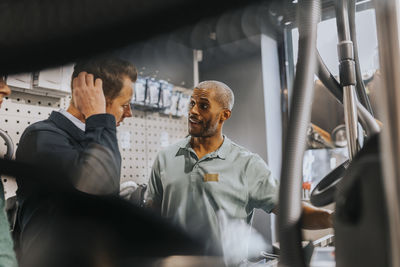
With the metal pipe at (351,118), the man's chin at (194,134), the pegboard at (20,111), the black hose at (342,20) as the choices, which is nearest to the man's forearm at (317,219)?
the metal pipe at (351,118)

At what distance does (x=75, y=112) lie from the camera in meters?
0.48

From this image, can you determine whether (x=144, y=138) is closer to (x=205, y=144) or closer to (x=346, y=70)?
(x=205, y=144)

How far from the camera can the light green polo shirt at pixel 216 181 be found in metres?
0.61

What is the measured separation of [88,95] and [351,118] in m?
0.37

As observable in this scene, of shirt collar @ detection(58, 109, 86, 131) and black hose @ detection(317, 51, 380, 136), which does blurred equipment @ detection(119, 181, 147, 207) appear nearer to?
shirt collar @ detection(58, 109, 86, 131)

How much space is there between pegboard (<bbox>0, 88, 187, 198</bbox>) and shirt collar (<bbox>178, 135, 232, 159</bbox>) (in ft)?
0.10

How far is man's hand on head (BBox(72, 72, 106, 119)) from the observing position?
45 cm

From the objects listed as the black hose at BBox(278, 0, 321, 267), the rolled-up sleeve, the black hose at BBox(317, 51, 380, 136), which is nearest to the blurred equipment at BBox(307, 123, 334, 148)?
the rolled-up sleeve

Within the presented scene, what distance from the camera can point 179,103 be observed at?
0.74 m

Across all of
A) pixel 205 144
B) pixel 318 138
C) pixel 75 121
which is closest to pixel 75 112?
pixel 75 121

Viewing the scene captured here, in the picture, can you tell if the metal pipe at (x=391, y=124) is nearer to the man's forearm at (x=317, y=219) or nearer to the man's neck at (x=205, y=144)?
the man's forearm at (x=317, y=219)

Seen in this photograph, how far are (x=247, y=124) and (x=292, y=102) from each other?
0.56 meters

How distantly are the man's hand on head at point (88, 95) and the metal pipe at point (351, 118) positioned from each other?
12.9 inches

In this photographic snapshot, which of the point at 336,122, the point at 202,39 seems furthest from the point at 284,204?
the point at 336,122
